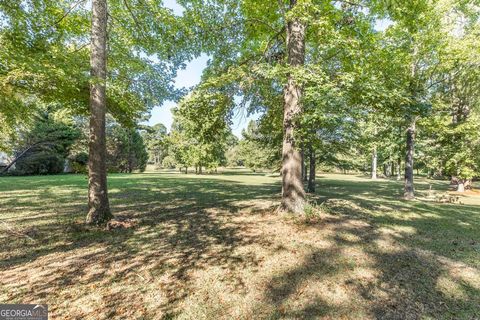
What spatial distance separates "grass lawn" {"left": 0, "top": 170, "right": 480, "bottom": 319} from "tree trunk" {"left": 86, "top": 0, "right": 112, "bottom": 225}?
81 centimetres

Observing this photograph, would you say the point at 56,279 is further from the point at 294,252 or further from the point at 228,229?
the point at 294,252

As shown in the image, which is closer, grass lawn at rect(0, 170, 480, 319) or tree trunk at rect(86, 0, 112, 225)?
grass lawn at rect(0, 170, 480, 319)

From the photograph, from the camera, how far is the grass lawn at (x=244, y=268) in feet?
10.8

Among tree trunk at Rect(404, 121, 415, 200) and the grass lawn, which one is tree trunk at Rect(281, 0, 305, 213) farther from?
tree trunk at Rect(404, 121, 415, 200)

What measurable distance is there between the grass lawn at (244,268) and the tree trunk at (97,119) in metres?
0.81
